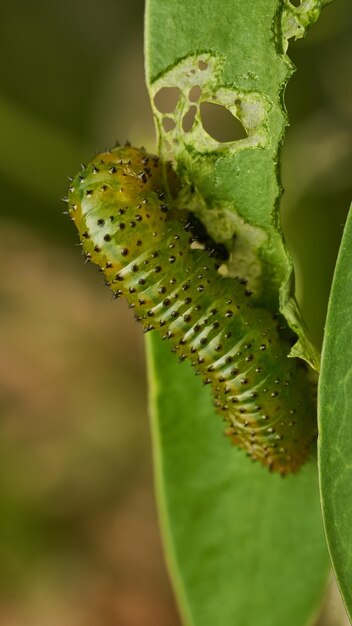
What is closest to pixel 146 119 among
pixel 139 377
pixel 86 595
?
pixel 139 377

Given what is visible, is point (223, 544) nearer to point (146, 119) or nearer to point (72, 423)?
point (72, 423)

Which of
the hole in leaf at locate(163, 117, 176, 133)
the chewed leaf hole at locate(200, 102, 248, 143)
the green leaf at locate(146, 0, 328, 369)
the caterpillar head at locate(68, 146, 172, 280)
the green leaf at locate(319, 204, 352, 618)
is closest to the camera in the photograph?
the green leaf at locate(319, 204, 352, 618)

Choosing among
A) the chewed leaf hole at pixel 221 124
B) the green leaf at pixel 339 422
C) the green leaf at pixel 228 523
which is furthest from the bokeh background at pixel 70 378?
the green leaf at pixel 339 422

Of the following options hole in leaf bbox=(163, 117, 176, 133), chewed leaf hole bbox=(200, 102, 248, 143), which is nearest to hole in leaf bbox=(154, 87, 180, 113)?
hole in leaf bbox=(163, 117, 176, 133)

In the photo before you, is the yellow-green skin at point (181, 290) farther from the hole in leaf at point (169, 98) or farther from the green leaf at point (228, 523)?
the green leaf at point (228, 523)

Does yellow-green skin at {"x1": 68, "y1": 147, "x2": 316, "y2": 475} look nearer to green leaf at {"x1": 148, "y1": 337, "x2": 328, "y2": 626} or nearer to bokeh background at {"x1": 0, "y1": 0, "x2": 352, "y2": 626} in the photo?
green leaf at {"x1": 148, "y1": 337, "x2": 328, "y2": 626}

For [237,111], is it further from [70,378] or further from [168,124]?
[70,378]

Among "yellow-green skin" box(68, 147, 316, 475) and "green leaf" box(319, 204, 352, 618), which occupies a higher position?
"yellow-green skin" box(68, 147, 316, 475)
